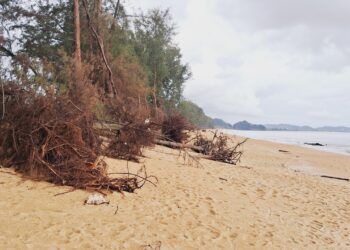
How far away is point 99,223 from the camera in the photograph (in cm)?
516

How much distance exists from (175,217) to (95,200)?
1399mm

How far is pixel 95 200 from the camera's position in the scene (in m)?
5.98

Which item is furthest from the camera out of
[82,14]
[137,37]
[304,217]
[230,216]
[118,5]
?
[137,37]

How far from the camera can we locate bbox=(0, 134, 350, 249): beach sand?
4.68m

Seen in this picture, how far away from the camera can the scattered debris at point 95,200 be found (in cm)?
593

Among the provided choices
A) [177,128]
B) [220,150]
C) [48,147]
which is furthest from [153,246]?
[177,128]

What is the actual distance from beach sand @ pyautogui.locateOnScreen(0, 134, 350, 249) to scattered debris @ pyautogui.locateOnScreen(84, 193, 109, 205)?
0.12 meters

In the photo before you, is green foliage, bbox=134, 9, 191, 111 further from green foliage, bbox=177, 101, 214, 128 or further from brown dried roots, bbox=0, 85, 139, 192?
brown dried roots, bbox=0, 85, 139, 192

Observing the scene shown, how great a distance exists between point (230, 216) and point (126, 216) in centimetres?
195

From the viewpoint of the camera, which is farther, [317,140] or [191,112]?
[317,140]

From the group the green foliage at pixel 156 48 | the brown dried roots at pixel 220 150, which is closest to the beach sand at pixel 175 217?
the brown dried roots at pixel 220 150

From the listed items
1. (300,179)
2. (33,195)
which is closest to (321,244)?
(33,195)

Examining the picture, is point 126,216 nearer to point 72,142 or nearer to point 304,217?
point 72,142

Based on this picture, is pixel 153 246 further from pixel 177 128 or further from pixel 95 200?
pixel 177 128
